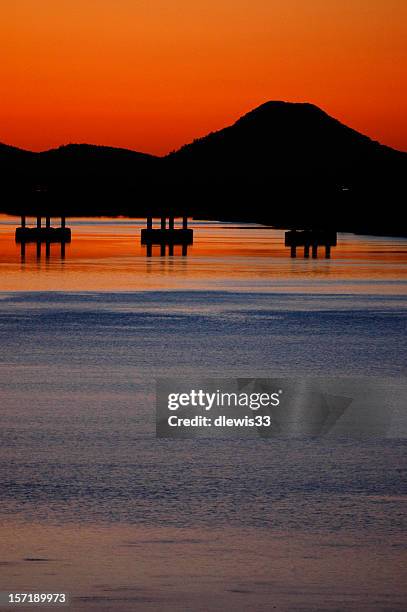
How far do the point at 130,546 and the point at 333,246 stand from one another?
406ft

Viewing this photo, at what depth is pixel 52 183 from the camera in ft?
590

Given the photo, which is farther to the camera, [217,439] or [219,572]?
[217,439]

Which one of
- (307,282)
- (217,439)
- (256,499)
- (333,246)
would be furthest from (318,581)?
(333,246)

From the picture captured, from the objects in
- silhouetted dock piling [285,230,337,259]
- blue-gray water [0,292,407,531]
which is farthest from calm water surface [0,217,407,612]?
silhouetted dock piling [285,230,337,259]

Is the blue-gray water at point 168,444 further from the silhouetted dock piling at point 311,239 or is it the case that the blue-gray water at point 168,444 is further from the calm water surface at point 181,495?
the silhouetted dock piling at point 311,239

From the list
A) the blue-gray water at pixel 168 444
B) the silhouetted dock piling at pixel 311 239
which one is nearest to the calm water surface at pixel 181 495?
the blue-gray water at pixel 168 444

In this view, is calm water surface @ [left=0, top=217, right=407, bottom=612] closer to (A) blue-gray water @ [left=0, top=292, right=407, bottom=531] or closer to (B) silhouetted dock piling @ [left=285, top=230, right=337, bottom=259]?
(A) blue-gray water @ [left=0, top=292, right=407, bottom=531]

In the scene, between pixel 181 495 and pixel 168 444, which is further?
pixel 168 444

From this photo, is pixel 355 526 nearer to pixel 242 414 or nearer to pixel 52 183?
pixel 242 414

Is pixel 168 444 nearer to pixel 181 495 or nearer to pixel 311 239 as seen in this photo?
pixel 181 495

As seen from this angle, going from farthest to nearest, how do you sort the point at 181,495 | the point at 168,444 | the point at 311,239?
the point at 311,239, the point at 168,444, the point at 181,495

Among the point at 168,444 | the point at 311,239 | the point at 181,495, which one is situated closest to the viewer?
the point at 181,495

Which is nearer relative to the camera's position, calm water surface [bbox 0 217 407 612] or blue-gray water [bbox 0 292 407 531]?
calm water surface [bbox 0 217 407 612]

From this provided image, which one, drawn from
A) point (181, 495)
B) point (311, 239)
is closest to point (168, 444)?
point (181, 495)
